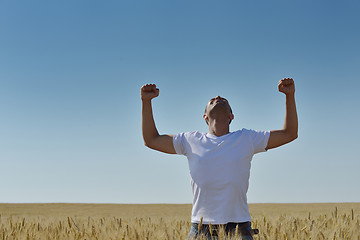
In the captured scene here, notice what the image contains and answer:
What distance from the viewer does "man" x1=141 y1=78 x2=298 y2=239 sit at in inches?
130

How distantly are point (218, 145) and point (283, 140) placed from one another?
0.61 m

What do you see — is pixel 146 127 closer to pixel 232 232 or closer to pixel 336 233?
pixel 232 232

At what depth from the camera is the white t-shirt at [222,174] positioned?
3303 mm

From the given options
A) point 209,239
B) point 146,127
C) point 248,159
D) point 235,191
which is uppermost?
point 146,127

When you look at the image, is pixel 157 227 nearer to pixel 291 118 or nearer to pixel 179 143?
pixel 179 143

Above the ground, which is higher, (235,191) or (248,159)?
(248,159)

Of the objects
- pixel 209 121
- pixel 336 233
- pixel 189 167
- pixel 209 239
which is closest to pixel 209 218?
pixel 209 239

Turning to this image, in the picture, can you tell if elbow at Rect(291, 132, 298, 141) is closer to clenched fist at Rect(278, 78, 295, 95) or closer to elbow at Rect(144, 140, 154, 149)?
clenched fist at Rect(278, 78, 295, 95)

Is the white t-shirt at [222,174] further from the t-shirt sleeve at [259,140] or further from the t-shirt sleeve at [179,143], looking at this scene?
the t-shirt sleeve at [179,143]

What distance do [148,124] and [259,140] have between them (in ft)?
3.43

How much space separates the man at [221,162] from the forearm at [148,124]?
17 centimetres

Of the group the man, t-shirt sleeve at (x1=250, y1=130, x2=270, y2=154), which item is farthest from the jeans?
t-shirt sleeve at (x1=250, y1=130, x2=270, y2=154)

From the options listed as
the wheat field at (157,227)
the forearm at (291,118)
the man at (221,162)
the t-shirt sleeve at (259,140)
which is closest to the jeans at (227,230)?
the man at (221,162)

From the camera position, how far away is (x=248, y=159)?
3.43m
